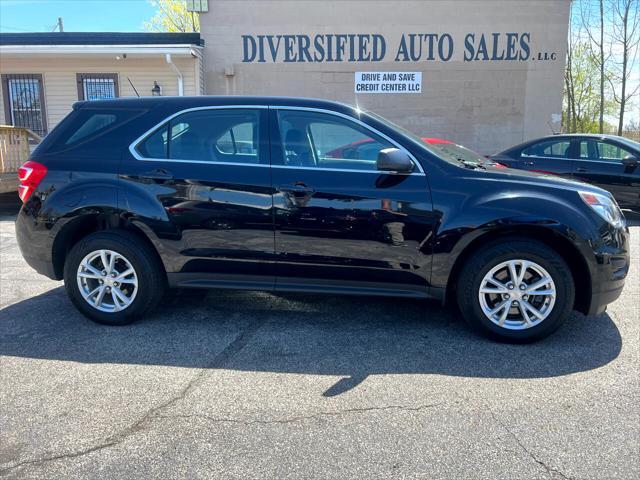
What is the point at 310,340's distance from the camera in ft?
12.8

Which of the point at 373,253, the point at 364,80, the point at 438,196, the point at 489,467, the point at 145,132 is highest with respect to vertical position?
the point at 364,80

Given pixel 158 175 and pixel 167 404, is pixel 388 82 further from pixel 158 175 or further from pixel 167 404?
pixel 167 404

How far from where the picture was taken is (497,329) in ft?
12.4

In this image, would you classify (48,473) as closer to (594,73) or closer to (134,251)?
(134,251)

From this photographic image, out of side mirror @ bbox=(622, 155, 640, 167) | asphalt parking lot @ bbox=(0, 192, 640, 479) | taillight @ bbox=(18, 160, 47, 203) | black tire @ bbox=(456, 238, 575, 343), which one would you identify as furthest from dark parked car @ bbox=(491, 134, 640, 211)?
taillight @ bbox=(18, 160, 47, 203)

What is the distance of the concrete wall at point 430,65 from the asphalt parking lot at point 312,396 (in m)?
10.7

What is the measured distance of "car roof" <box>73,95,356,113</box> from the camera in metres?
4.02

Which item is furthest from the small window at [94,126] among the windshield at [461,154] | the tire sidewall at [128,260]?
the windshield at [461,154]

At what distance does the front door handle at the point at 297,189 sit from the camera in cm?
384

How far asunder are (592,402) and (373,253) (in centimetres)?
171

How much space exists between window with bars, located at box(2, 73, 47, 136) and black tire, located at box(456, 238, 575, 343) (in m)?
14.2

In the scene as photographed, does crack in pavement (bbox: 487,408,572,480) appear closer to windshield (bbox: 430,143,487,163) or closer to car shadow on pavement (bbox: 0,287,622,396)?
car shadow on pavement (bbox: 0,287,622,396)

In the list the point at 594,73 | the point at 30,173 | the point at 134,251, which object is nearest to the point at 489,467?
the point at 134,251

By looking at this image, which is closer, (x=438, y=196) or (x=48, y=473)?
(x=48, y=473)
